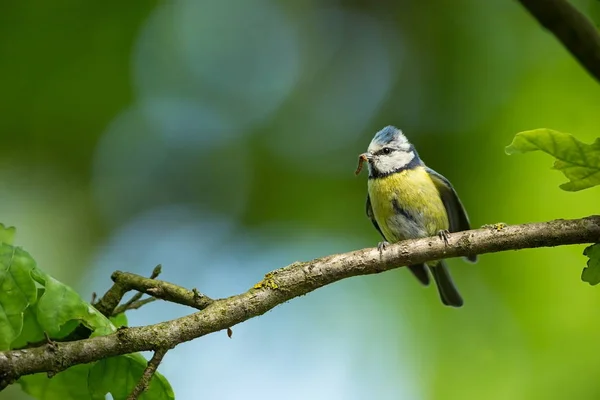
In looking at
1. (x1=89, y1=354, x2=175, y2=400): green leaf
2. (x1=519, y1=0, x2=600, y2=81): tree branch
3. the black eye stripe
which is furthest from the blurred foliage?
the black eye stripe

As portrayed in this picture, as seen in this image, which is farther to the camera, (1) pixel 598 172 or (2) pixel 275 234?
(2) pixel 275 234

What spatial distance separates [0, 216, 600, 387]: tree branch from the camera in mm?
1926

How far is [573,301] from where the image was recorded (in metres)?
4.45

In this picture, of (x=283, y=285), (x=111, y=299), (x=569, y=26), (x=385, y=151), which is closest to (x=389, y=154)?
(x=385, y=151)

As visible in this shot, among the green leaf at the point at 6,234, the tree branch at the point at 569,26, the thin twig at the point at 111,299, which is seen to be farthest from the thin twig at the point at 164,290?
the tree branch at the point at 569,26

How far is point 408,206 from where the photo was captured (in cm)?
437

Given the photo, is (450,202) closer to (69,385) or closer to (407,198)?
(407,198)

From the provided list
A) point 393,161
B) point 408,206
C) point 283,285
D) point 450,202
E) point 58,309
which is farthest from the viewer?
point 393,161

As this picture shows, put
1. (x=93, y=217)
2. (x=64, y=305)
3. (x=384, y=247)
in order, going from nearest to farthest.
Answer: (x=64, y=305), (x=384, y=247), (x=93, y=217)

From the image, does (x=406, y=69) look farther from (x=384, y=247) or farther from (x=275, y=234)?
(x=384, y=247)

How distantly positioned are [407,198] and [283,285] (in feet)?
7.56

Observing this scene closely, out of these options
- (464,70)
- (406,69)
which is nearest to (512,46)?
(464,70)

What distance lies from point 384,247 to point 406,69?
462 cm

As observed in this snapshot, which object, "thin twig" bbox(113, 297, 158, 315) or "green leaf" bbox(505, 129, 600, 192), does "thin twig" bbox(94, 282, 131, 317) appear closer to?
"thin twig" bbox(113, 297, 158, 315)
